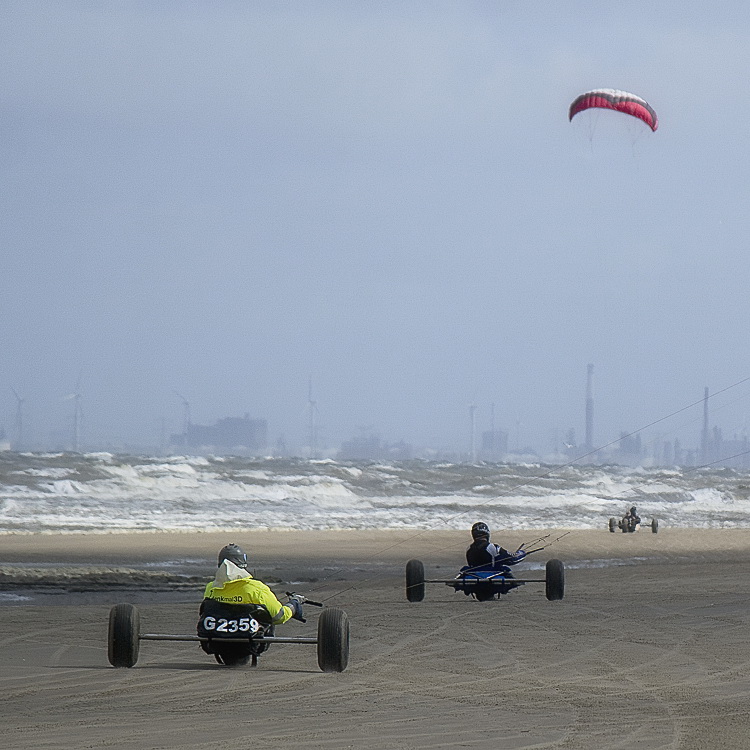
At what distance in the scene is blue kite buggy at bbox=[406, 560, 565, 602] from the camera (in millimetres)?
15492

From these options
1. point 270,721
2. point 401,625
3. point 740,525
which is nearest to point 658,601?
point 401,625

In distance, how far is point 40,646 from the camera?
36.9 ft

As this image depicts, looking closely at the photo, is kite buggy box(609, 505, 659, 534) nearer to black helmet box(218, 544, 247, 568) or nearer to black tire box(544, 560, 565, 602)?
black tire box(544, 560, 565, 602)

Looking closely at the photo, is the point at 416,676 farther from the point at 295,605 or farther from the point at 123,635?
the point at 123,635

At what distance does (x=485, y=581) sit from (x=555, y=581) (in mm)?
1001

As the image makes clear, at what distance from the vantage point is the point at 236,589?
30.9 ft

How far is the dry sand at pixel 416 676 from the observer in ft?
24.1

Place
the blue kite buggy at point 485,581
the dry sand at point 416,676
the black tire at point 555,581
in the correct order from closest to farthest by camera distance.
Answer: the dry sand at point 416,676 < the blue kite buggy at point 485,581 < the black tire at point 555,581

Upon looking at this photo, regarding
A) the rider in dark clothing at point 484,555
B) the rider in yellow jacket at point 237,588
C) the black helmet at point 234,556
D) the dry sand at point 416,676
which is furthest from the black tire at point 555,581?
the black helmet at point 234,556

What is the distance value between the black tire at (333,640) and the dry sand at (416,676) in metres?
0.14

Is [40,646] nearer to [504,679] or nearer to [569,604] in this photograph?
[504,679]

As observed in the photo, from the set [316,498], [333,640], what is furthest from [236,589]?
[316,498]

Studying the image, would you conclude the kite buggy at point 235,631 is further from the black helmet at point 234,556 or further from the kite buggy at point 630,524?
the kite buggy at point 630,524

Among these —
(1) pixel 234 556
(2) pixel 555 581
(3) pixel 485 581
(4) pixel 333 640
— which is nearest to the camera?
(4) pixel 333 640
